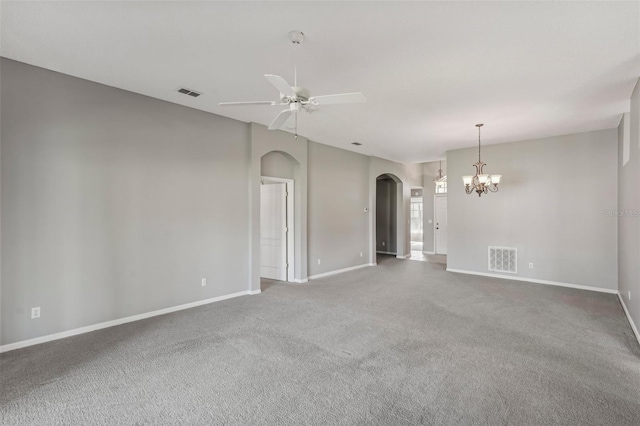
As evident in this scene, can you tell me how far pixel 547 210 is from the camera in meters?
→ 6.31

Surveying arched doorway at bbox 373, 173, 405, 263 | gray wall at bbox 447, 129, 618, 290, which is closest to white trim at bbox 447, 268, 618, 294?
gray wall at bbox 447, 129, 618, 290

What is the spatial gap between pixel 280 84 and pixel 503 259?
6.45 meters

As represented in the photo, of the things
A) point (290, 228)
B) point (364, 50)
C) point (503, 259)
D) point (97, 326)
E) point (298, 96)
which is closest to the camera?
point (298, 96)

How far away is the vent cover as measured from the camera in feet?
22.1

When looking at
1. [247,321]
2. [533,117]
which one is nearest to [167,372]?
[247,321]

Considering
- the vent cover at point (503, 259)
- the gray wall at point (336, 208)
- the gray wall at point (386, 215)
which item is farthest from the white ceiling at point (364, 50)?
the gray wall at point (386, 215)

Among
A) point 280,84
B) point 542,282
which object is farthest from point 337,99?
point 542,282

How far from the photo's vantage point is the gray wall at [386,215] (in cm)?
1050

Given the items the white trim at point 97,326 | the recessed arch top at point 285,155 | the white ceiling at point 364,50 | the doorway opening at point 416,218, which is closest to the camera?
the white ceiling at point 364,50

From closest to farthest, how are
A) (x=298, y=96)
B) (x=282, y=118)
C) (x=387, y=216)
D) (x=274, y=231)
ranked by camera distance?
(x=298, y=96)
(x=282, y=118)
(x=274, y=231)
(x=387, y=216)

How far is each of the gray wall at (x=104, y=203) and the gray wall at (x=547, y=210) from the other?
5317mm

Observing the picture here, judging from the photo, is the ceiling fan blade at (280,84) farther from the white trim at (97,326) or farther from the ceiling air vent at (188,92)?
the white trim at (97,326)

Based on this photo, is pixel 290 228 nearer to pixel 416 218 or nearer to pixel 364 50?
pixel 364 50

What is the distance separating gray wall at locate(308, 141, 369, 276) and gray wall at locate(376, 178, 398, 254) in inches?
94.6
